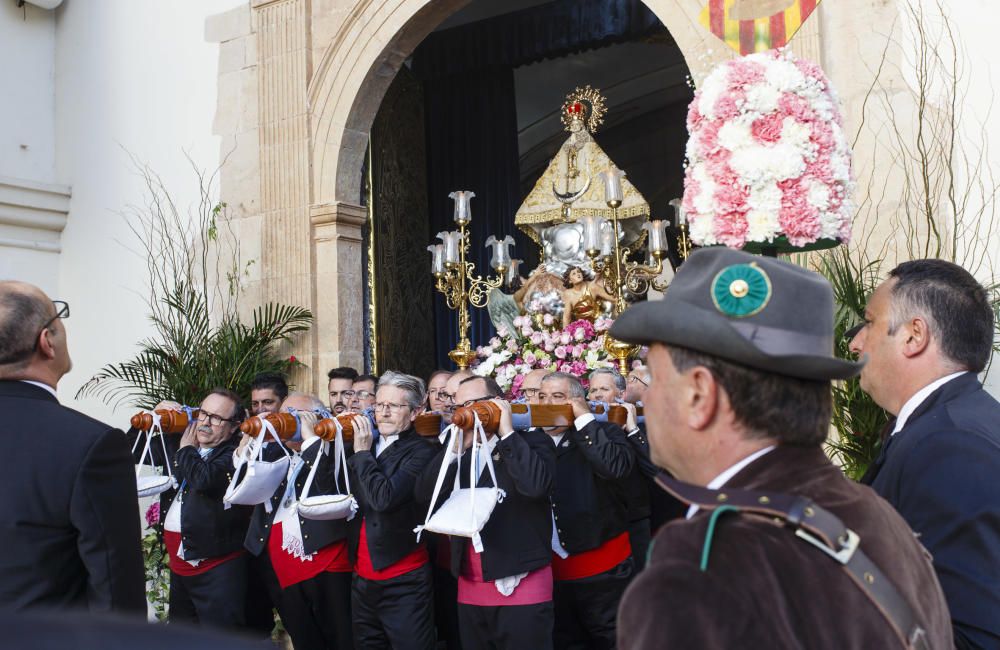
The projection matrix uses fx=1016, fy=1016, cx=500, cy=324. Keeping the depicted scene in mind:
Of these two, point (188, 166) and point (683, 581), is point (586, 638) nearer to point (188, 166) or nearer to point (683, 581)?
point (683, 581)

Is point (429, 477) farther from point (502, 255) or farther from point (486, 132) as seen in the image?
point (486, 132)

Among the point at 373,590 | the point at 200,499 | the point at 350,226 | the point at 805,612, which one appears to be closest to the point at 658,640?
the point at 805,612

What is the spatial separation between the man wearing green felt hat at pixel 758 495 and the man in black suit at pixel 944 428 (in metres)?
0.57

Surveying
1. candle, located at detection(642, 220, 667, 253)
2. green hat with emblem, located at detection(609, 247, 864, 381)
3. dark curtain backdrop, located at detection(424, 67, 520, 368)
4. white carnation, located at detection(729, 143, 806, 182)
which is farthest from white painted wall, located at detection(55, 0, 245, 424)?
green hat with emblem, located at detection(609, 247, 864, 381)

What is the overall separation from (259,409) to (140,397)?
9.14 ft

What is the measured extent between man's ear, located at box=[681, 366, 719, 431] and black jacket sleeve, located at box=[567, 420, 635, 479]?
3.10 metres

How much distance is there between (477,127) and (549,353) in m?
4.76

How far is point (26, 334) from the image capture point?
2.65 m

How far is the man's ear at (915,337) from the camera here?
2432mm

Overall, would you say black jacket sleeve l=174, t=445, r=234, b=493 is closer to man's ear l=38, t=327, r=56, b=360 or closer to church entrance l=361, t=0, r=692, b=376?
man's ear l=38, t=327, r=56, b=360

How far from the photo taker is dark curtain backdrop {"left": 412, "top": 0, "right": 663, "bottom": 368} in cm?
1080

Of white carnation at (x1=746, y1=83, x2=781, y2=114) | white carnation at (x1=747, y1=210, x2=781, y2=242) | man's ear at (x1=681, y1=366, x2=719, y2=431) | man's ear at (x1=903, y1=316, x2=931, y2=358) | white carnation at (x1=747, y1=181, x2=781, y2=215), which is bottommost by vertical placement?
man's ear at (x1=681, y1=366, x2=719, y2=431)

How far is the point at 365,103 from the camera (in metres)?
8.13

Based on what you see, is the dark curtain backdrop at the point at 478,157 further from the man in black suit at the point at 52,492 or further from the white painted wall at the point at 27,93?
the man in black suit at the point at 52,492
